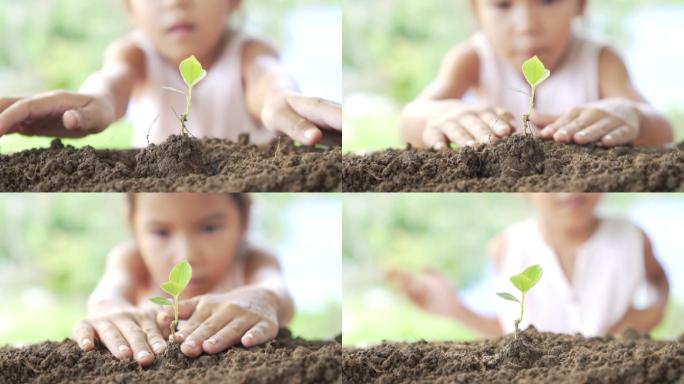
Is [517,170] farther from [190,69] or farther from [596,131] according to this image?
[190,69]

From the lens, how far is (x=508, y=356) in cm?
112

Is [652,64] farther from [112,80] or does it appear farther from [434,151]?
[112,80]

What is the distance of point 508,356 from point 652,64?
1621 millimetres

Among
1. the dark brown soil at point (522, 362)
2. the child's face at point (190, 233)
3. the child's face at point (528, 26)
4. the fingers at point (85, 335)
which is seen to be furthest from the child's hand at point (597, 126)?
the fingers at point (85, 335)

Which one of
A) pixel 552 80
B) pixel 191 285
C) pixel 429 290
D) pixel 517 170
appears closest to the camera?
pixel 517 170

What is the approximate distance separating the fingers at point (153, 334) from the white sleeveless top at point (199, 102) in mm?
556

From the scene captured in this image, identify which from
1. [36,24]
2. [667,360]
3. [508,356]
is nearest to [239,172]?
[508,356]

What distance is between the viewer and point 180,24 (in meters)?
1.63

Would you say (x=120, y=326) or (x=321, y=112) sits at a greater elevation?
(x=321, y=112)

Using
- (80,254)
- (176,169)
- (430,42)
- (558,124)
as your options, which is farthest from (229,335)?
(430,42)

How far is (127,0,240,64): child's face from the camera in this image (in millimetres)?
1623

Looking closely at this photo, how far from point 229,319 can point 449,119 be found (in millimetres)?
464

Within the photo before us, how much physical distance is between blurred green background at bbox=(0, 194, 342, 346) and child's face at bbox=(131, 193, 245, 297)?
0.37 metres

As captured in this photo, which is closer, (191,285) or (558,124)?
(558,124)
